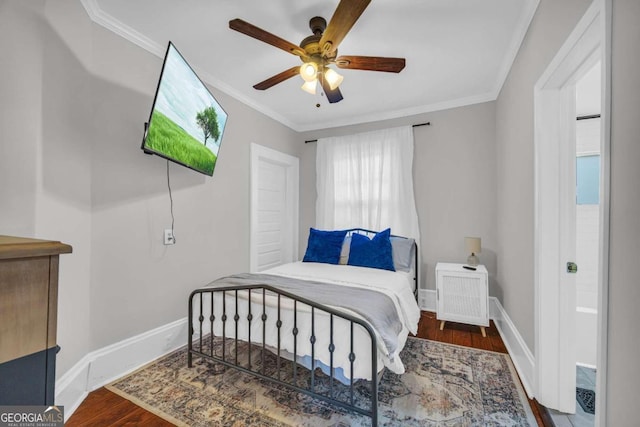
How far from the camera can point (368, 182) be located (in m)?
3.78

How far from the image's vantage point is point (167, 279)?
2.41m

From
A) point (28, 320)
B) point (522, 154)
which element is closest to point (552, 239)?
point (522, 154)

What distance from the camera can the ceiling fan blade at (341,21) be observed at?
56.7 inches

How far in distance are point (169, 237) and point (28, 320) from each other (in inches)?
73.8

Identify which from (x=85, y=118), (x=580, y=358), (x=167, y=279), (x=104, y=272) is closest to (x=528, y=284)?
(x=580, y=358)

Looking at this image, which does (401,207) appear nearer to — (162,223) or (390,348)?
(390,348)

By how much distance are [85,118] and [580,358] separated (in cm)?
408

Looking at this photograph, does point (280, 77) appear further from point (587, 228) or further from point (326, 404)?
point (587, 228)

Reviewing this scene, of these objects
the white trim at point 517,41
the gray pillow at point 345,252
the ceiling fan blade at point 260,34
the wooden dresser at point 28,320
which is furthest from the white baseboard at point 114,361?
the white trim at point 517,41

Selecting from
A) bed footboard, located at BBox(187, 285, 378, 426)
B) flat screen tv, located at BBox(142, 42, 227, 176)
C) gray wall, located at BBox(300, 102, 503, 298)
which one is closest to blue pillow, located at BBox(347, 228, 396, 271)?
gray wall, located at BBox(300, 102, 503, 298)

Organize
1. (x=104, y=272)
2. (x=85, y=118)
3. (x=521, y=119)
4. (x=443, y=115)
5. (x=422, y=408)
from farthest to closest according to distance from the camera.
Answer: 1. (x=443, y=115)
2. (x=521, y=119)
3. (x=104, y=272)
4. (x=85, y=118)
5. (x=422, y=408)

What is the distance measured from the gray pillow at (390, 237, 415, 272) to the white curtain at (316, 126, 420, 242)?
0.39m

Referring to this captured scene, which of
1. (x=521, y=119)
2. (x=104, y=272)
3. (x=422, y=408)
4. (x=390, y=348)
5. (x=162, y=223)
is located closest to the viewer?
(x=390, y=348)

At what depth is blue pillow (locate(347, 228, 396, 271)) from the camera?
290 centimetres
